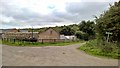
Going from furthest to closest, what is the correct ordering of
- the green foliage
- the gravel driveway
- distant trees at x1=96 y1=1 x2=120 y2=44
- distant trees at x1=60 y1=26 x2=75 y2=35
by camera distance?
distant trees at x1=60 y1=26 x2=75 y2=35
the green foliage
distant trees at x1=96 y1=1 x2=120 y2=44
the gravel driveway

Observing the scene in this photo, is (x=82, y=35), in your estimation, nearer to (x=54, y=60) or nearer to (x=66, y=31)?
(x=66, y=31)

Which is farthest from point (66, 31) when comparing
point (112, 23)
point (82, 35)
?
point (112, 23)

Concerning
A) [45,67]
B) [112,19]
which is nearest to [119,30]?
[112,19]

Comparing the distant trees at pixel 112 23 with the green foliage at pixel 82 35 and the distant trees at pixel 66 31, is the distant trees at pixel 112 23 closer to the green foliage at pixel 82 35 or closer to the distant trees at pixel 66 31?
the green foliage at pixel 82 35

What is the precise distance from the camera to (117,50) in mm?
19609

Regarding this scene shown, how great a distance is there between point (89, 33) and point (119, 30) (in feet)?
217

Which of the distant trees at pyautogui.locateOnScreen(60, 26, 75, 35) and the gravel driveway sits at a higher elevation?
the distant trees at pyautogui.locateOnScreen(60, 26, 75, 35)

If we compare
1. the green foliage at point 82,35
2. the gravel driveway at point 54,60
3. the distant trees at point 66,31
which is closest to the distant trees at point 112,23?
the gravel driveway at point 54,60

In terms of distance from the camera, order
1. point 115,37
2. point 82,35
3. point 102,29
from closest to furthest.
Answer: point 115,37 < point 102,29 < point 82,35

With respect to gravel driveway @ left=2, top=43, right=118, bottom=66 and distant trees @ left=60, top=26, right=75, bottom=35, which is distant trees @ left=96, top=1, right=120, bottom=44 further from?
distant trees @ left=60, top=26, right=75, bottom=35

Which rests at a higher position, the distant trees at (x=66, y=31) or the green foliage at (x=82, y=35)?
the distant trees at (x=66, y=31)

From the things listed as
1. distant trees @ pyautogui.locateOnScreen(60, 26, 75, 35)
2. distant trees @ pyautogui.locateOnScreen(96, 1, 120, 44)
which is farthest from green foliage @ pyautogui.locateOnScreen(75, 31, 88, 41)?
distant trees @ pyautogui.locateOnScreen(96, 1, 120, 44)

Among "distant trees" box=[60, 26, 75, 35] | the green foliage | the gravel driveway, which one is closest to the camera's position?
the gravel driveway

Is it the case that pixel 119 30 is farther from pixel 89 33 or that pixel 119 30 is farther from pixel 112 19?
pixel 89 33
